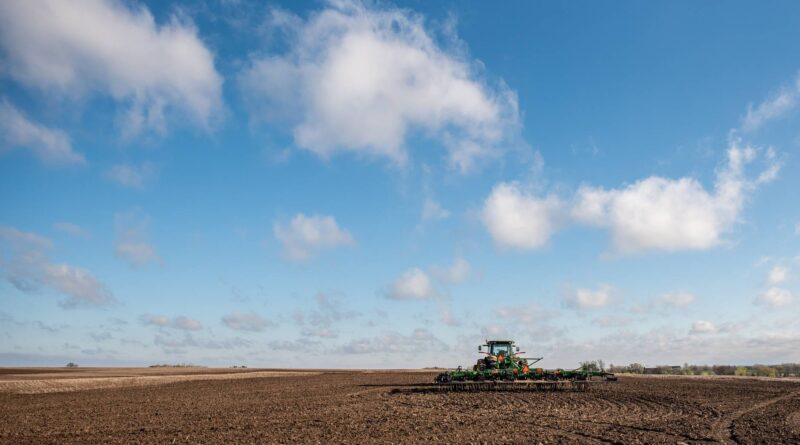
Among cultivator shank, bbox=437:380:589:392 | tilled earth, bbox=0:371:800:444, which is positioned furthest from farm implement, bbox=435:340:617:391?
tilled earth, bbox=0:371:800:444

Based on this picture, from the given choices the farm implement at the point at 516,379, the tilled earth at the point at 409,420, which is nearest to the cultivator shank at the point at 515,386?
the farm implement at the point at 516,379

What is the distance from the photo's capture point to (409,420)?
65.0 feet

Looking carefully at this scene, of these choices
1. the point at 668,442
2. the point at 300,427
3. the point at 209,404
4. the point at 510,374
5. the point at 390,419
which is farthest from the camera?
the point at 510,374

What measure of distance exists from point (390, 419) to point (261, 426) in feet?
15.2

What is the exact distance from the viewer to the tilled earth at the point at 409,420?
52.5ft

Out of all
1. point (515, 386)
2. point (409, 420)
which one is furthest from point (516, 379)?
point (409, 420)

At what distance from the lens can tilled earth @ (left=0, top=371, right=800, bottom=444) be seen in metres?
16.0

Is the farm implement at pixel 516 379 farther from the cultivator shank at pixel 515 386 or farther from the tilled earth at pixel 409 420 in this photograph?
the tilled earth at pixel 409 420

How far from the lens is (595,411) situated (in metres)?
22.6

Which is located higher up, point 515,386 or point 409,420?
point 515,386

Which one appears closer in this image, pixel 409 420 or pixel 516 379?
pixel 409 420

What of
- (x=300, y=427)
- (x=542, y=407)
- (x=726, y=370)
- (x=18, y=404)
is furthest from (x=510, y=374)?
(x=726, y=370)

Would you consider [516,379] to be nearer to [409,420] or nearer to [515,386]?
[515,386]

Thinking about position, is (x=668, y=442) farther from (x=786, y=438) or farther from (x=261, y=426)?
(x=261, y=426)
